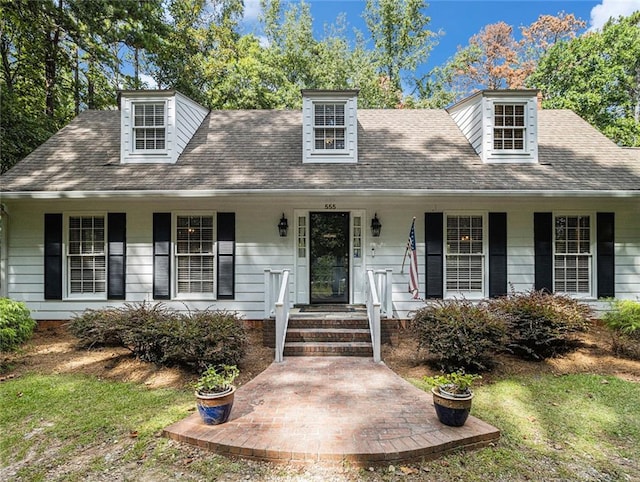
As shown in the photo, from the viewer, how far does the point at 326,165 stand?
7.79 m

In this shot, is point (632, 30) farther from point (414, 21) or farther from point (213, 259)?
point (213, 259)

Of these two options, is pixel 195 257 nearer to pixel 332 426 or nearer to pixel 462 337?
pixel 332 426

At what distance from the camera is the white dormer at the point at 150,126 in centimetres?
777

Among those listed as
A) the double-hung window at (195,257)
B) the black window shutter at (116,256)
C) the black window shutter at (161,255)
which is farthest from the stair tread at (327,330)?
the black window shutter at (116,256)

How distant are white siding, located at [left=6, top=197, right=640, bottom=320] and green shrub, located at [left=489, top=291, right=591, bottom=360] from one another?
5.48ft

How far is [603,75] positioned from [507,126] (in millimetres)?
10130

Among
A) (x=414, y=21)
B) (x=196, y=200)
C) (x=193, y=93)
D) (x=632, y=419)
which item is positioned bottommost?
(x=632, y=419)

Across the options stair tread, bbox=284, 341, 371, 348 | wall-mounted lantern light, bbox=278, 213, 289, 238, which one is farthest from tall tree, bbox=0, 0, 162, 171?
stair tread, bbox=284, 341, 371, 348

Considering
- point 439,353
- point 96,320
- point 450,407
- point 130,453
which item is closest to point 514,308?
point 439,353

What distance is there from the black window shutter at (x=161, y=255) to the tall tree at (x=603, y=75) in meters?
15.5

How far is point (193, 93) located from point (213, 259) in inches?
434

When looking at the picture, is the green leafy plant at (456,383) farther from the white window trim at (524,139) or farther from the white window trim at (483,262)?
the white window trim at (524,139)

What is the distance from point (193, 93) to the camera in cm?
1534

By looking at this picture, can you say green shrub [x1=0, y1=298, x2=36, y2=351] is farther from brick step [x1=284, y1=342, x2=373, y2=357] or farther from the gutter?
brick step [x1=284, y1=342, x2=373, y2=357]
